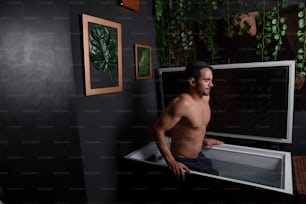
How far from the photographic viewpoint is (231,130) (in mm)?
1408

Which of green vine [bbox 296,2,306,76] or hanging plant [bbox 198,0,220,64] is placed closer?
green vine [bbox 296,2,306,76]

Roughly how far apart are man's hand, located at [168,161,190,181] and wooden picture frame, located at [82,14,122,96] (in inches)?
21.7

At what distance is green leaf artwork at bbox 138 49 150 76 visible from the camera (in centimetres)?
156

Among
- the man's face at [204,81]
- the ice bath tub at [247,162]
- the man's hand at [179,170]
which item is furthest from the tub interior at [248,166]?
the man's face at [204,81]

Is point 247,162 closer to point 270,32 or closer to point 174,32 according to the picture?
point 270,32

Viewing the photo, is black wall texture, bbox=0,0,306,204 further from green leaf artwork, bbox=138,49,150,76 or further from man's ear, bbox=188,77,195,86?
man's ear, bbox=188,77,195,86

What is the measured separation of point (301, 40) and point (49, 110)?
4.72ft

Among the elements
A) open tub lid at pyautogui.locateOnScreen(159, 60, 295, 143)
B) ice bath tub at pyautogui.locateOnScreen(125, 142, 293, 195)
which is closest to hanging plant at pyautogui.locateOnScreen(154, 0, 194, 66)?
open tub lid at pyautogui.locateOnScreen(159, 60, 295, 143)

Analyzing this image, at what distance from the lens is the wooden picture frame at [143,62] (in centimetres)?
152

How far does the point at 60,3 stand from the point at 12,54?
0.31 metres

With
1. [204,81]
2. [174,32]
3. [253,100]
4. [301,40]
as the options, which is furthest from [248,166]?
[174,32]

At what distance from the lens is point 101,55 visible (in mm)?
1181

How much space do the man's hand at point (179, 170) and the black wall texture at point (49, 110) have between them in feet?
1.36

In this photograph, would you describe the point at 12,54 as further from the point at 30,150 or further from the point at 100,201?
the point at 100,201
